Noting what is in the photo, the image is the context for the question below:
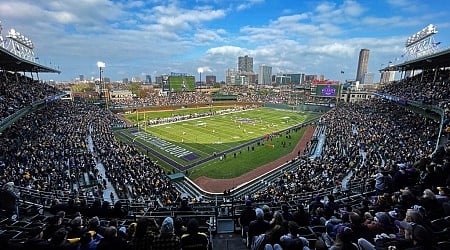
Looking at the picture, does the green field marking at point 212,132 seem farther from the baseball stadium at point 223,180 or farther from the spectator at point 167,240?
the spectator at point 167,240

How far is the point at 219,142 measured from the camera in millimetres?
40969

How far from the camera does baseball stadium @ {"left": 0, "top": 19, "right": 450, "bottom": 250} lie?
4.75m

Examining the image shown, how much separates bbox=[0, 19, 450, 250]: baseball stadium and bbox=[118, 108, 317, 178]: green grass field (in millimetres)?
226

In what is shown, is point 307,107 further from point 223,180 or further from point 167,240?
point 167,240

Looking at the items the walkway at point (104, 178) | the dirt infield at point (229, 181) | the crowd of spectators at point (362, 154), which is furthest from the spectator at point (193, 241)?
the dirt infield at point (229, 181)

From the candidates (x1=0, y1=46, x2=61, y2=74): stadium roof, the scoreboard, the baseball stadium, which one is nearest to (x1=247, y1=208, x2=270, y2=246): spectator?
the baseball stadium

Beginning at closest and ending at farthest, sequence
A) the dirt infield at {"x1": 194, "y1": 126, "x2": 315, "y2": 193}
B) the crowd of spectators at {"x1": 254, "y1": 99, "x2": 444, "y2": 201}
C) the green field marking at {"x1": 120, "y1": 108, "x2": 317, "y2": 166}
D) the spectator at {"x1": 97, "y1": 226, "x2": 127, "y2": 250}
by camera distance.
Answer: the spectator at {"x1": 97, "y1": 226, "x2": 127, "y2": 250}
the crowd of spectators at {"x1": 254, "y1": 99, "x2": 444, "y2": 201}
the dirt infield at {"x1": 194, "y1": 126, "x2": 315, "y2": 193}
the green field marking at {"x1": 120, "y1": 108, "x2": 317, "y2": 166}

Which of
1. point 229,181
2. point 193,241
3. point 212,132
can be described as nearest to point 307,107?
point 212,132

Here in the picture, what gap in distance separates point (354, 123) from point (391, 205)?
43.0 meters

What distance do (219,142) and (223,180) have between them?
15.6m

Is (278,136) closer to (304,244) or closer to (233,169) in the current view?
(233,169)

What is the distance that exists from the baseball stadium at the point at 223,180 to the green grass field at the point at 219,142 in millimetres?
226

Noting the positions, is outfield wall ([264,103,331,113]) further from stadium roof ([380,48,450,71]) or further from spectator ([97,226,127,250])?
spectator ([97,226,127,250])

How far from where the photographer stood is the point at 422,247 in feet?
11.5
